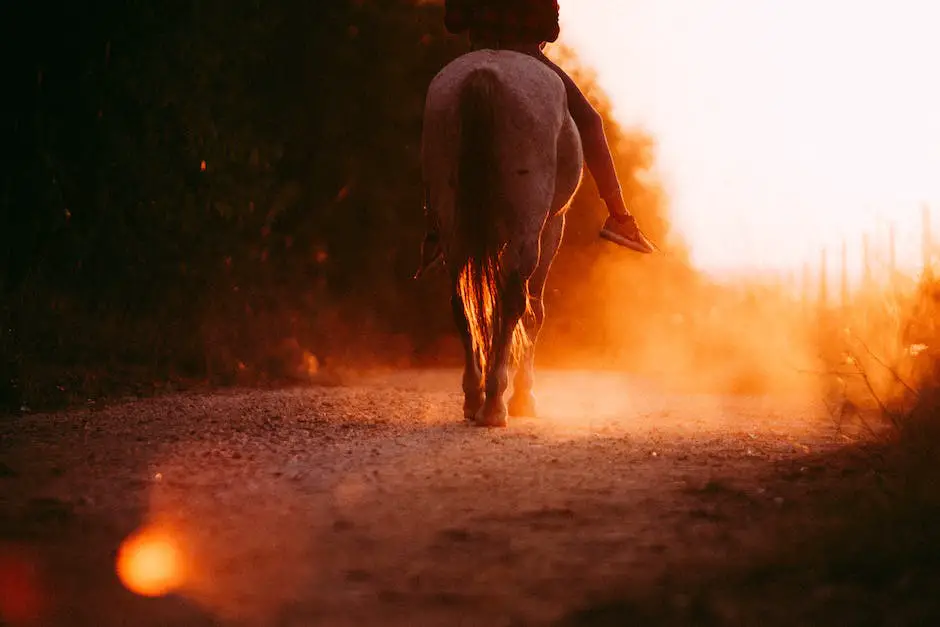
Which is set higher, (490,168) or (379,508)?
(490,168)

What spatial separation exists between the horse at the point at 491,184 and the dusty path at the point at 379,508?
0.61 metres

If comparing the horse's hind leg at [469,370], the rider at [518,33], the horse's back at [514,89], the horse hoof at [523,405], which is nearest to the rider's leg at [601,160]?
the rider at [518,33]

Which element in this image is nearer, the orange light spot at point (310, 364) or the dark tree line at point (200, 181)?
the dark tree line at point (200, 181)

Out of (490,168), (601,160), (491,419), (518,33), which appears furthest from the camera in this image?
(601,160)

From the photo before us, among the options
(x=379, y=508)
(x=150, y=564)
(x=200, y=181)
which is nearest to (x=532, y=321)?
(x=379, y=508)

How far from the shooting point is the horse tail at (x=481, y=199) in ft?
20.7

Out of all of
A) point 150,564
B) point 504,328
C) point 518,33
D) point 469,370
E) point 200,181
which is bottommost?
point 150,564

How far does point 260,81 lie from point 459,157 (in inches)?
271

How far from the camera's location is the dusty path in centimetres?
284

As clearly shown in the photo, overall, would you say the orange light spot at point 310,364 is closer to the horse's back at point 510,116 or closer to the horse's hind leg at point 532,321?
the horse's hind leg at point 532,321

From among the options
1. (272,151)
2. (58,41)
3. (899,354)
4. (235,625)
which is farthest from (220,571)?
(272,151)

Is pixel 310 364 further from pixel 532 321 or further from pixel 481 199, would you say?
pixel 481 199

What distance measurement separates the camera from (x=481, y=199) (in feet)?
20.7

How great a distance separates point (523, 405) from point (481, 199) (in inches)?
74.7
